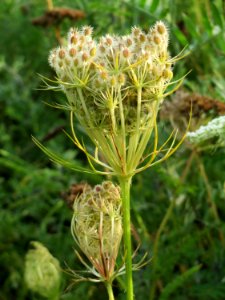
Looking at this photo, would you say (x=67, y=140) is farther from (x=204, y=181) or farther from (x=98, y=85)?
(x=98, y=85)

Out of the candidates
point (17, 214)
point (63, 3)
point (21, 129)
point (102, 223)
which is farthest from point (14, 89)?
point (102, 223)

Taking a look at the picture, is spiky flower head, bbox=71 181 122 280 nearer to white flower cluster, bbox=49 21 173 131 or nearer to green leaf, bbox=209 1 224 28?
white flower cluster, bbox=49 21 173 131

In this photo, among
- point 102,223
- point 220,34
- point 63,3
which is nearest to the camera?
point 102,223

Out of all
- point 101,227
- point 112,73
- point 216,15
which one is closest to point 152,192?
point 216,15

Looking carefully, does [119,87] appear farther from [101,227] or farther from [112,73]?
[101,227]

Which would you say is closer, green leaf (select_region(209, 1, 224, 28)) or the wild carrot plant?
the wild carrot plant

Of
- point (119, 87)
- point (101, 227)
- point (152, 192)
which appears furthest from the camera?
point (152, 192)

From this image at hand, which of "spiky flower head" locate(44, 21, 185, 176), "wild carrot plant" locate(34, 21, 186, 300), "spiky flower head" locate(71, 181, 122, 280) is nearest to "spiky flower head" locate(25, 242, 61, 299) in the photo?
"spiky flower head" locate(71, 181, 122, 280)
